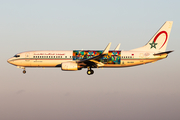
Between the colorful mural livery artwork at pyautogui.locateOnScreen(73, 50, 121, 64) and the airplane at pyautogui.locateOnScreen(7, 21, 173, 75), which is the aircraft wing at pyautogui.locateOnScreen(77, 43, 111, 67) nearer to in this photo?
the airplane at pyautogui.locateOnScreen(7, 21, 173, 75)

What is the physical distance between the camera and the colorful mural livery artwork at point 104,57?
6066 centimetres

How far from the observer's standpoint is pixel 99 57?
59.0 m

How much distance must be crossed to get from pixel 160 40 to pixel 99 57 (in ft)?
39.2

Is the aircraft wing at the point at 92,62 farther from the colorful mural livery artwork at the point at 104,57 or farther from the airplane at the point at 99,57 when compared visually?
the colorful mural livery artwork at the point at 104,57

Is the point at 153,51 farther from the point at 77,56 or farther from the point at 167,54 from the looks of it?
the point at 77,56

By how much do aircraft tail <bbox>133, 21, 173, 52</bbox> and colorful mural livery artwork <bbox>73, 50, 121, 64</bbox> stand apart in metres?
4.65

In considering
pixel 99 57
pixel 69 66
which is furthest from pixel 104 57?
pixel 69 66

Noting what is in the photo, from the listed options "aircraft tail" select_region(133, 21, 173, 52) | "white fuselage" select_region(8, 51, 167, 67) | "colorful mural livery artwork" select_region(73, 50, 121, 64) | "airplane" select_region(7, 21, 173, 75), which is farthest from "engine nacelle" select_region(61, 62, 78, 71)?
"aircraft tail" select_region(133, 21, 173, 52)

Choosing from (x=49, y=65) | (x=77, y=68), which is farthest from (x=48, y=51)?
(x=77, y=68)

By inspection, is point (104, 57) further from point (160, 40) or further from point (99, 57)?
point (160, 40)

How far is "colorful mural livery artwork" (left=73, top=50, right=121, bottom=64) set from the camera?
2388 inches

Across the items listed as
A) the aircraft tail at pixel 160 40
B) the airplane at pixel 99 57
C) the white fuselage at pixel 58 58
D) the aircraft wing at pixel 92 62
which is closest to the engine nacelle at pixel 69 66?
the airplane at pixel 99 57

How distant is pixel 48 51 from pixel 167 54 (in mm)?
20812

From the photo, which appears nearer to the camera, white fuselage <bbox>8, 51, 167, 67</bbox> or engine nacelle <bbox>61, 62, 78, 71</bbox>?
engine nacelle <bbox>61, 62, 78, 71</bbox>
